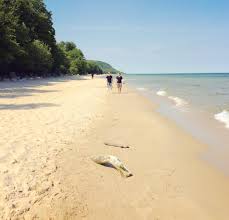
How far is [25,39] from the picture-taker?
54812 mm

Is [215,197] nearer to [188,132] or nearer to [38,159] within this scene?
[38,159]

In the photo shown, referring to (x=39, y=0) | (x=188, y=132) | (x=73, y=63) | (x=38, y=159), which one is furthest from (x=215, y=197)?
(x=73, y=63)

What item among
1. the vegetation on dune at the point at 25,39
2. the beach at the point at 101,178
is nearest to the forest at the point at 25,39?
the vegetation on dune at the point at 25,39

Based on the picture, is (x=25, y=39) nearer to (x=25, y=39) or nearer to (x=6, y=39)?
(x=25, y=39)

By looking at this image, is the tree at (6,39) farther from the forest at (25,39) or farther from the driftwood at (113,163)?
the driftwood at (113,163)

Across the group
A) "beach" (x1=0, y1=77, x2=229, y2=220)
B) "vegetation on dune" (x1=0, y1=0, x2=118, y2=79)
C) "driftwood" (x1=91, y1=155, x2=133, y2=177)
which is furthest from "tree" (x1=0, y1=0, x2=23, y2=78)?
"driftwood" (x1=91, y1=155, x2=133, y2=177)

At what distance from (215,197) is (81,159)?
3.23 meters

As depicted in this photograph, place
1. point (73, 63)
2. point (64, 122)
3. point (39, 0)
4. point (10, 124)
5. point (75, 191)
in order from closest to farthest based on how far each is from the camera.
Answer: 1. point (75, 191)
2. point (10, 124)
3. point (64, 122)
4. point (39, 0)
5. point (73, 63)

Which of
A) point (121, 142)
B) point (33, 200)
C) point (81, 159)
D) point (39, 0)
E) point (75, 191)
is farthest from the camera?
point (39, 0)

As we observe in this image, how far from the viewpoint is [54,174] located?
718 centimetres

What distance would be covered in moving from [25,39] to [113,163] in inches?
1979

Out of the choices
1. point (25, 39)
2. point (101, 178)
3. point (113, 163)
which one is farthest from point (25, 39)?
point (101, 178)

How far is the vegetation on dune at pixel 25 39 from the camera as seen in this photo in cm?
4466

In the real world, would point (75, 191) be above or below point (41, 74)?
above
